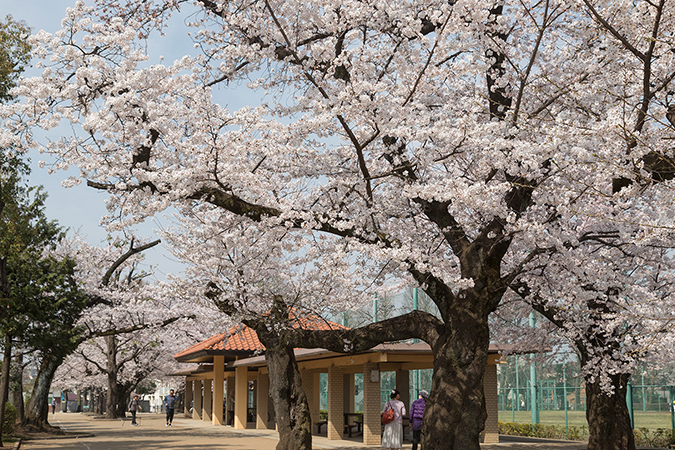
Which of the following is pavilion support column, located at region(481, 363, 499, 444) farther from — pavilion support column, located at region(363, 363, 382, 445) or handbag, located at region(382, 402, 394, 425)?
handbag, located at region(382, 402, 394, 425)

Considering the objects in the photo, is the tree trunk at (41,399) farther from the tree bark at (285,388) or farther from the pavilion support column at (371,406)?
the tree bark at (285,388)

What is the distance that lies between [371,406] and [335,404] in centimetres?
202

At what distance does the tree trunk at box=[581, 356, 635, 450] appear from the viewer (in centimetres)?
1334

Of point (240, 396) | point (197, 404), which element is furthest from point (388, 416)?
point (197, 404)

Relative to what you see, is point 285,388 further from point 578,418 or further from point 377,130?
point 578,418

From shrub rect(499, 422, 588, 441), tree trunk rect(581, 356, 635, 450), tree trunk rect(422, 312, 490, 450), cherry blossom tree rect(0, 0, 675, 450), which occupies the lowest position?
shrub rect(499, 422, 588, 441)

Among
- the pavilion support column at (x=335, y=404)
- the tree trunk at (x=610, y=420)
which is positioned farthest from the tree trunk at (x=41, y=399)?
the tree trunk at (x=610, y=420)

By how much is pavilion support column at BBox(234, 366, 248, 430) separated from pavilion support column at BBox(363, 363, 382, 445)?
806 cm

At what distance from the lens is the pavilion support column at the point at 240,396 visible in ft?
83.3

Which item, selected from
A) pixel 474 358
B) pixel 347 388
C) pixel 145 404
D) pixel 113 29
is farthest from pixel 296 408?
A: pixel 145 404

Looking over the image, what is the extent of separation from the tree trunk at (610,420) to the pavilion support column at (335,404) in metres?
8.59

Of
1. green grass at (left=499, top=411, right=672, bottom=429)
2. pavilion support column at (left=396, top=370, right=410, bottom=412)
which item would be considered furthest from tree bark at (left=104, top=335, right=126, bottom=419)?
green grass at (left=499, top=411, right=672, bottom=429)

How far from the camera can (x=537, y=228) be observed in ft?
29.0

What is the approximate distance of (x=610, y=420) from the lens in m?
13.5
